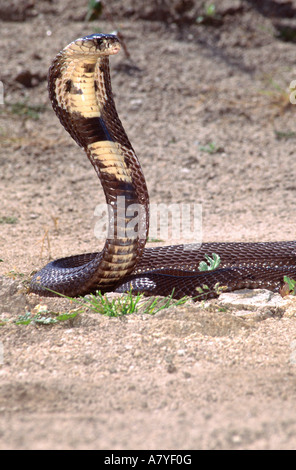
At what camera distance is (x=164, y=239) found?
489 cm

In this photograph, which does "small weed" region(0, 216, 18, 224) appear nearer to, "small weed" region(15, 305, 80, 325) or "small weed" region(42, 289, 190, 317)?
"small weed" region(42, 289, 190, 317)

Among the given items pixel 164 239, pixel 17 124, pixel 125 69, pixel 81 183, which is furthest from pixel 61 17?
pixel 164 239

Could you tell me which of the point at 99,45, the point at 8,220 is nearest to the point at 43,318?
the point at 99,45

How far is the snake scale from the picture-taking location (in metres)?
2.95

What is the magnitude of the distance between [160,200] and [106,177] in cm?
302

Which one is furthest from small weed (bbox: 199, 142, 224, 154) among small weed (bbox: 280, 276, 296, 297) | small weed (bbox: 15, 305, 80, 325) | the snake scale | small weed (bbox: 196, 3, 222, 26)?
small weed (bbox: 15, 305, 80, 325)

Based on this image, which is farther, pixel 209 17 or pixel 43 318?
→ pixel 209 17

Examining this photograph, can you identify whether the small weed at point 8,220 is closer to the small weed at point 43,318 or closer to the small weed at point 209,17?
the small weed at point 43,318

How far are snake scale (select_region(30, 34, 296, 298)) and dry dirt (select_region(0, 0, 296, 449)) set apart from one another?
36 cm

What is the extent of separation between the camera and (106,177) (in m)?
3.04

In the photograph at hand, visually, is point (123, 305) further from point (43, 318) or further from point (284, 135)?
point (284, 135)

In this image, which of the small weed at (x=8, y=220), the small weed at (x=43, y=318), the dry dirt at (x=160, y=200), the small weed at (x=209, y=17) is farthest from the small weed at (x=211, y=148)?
the small weed at (x=43, y=318)
